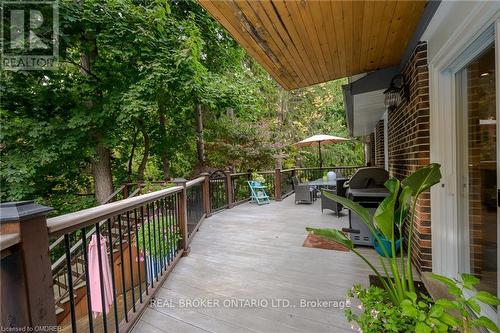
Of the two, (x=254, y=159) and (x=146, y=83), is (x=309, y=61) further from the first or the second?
(x=254, y=159)

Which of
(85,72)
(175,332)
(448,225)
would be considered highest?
(85,72)

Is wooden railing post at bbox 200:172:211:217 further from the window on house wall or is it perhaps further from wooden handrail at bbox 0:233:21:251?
wooden handrail at bbox 0:233:21:251

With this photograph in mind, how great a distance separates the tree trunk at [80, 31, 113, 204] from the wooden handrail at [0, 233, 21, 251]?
236 inches

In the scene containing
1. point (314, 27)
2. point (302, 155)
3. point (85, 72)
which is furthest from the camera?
point (302, 155)

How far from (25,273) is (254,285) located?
1.88 meters

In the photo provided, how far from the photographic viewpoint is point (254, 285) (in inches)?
96.3

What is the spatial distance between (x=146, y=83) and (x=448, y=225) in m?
5.65

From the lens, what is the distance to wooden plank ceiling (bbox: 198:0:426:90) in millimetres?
1754

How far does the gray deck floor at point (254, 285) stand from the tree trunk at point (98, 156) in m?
4.17

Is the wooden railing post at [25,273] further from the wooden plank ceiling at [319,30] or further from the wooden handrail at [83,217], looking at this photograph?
the wooden plank ceiling at [319,30]

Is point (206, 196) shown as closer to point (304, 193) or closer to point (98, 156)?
point (304, 193)

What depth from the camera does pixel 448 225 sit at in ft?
6.90

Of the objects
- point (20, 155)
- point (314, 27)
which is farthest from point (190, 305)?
point (20, 155)

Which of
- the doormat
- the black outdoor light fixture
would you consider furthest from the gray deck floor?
the black outdoor light fixture
